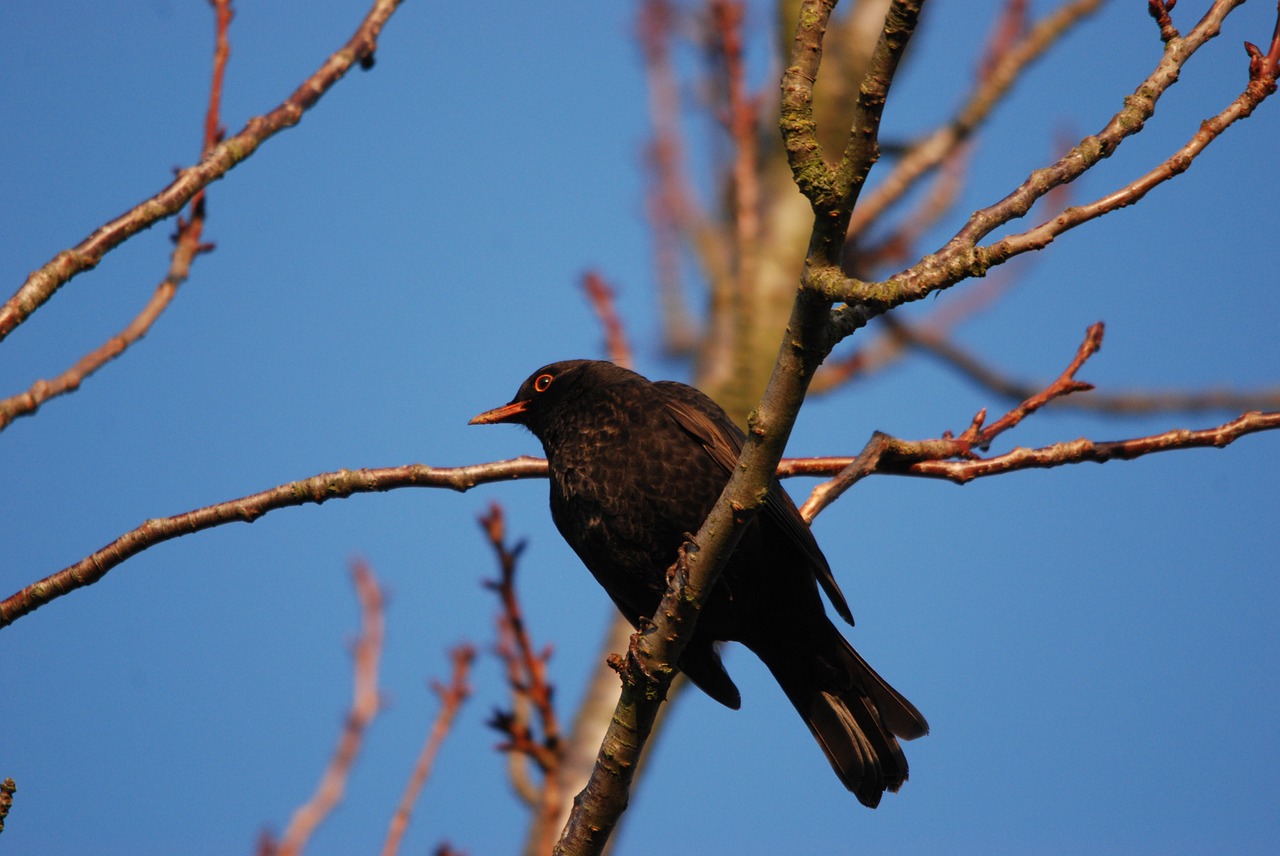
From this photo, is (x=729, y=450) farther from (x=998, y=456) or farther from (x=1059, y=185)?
(x=1059, y=185)

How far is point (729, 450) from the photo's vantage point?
425 cm

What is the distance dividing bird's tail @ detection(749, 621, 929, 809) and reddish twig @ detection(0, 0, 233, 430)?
8.24ft

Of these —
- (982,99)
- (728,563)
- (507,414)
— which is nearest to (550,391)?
(507,414)

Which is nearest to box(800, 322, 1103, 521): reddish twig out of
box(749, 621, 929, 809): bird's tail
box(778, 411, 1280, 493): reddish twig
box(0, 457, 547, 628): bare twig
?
box(778, 411, 1280, 493): reddish twig

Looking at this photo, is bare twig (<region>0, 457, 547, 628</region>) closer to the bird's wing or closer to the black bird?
the black bird

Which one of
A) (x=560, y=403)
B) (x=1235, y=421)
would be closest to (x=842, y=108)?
(x=560, y=403)

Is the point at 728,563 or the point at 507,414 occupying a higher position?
the point at 507,414

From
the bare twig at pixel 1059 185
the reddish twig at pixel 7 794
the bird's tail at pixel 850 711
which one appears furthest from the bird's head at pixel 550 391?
the reddish twig at pixel 7 794

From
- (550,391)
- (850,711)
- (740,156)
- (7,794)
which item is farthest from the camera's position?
(740,156)

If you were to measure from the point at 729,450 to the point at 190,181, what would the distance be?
6.72ft

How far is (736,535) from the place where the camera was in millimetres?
2852

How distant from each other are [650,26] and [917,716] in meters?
6.03

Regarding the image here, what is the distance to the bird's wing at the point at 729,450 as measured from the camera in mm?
3912

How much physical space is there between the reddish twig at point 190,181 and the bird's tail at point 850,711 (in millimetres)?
2574
